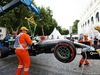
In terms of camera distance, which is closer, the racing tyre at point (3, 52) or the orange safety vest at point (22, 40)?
the orange safety vest at point (22, 40)

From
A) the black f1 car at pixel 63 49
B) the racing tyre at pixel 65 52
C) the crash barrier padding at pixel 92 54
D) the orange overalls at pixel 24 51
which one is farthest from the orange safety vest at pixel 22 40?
the crash barrier padding at pixel 92 54

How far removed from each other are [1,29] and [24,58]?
43156mm

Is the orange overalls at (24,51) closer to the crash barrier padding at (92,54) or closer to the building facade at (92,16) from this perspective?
the crash barrier padding at (92,54)

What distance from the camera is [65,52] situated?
2584mm

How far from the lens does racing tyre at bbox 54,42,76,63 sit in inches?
97.3

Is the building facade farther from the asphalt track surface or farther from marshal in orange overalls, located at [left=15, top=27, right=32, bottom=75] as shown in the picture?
marshal in orange overalls, located at [left=15, top=27, right=32, bottom=75]

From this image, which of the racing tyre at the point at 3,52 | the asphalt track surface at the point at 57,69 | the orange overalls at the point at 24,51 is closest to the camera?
the orange overalls at the point at 24,51

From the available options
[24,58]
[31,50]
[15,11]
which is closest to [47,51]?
[31,50]

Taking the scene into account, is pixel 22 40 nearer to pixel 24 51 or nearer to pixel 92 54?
pixel 24 51

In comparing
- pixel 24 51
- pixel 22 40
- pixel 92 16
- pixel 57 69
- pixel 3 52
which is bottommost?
pixel 57 69

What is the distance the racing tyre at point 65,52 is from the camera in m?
2.47

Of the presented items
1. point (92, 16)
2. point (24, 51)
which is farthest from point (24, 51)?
point (92, 16)

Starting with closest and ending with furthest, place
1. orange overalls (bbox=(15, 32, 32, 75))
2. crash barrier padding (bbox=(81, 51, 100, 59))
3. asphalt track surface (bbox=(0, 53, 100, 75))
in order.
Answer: crash barrier padding (bbox=(81, 51, 100, 59)) < orange overalls (bbox=(15, 32, 32, 75)) < asphalt track surface (bbox=(0, 53, 100, 75))

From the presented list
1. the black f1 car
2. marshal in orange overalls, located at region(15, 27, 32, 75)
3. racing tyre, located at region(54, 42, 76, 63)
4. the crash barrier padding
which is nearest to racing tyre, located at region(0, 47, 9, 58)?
the black f1 car
